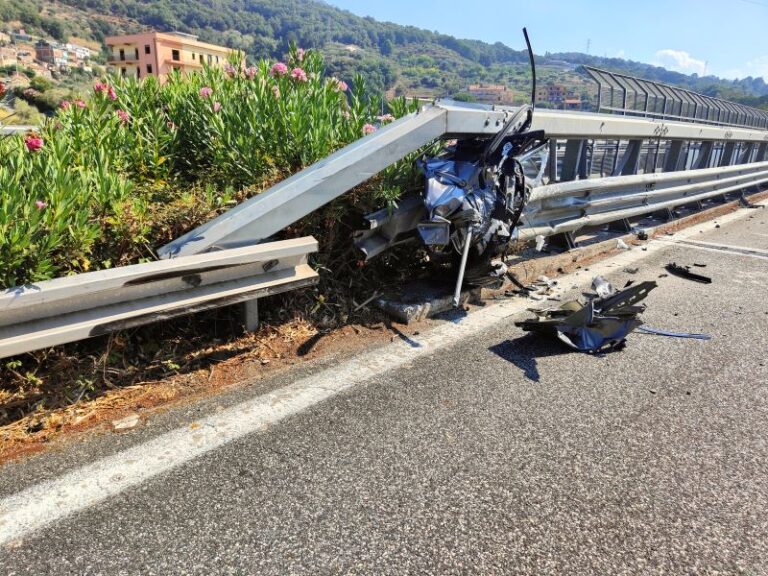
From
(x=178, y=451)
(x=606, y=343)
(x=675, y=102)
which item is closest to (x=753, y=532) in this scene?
(x=606, y=343)

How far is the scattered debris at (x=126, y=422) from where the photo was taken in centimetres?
245

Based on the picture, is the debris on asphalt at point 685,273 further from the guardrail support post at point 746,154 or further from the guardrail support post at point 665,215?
the guardrail support post at point 746,154

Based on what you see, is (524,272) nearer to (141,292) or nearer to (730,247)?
(141,292)

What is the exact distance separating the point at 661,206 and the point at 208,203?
701 cm

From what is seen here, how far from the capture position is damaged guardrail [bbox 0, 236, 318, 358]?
220cm

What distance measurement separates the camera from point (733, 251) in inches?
277

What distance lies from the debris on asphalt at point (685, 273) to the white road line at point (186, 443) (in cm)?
326

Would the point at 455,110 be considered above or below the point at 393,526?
above

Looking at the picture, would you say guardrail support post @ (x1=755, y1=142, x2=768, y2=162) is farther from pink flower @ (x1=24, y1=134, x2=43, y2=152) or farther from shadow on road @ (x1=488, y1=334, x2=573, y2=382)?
pink flower @ (x1=24, y1=134, x2=43, y2=152)

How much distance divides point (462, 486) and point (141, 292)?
181 cm

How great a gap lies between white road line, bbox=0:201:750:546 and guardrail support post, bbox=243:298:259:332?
59 centimetres

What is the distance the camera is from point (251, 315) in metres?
3.31

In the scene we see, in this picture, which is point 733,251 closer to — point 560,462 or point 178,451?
point 560,462

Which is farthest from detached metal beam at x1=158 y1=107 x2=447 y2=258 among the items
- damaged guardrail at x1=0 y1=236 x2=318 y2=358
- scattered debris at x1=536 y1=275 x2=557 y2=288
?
scattered debris at x1=536 y1=275 x2=557 y2=288
